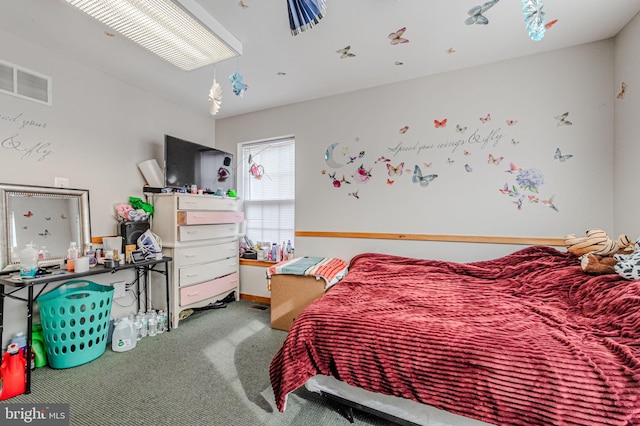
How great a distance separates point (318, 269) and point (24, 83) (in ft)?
9.08

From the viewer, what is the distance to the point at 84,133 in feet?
7.56

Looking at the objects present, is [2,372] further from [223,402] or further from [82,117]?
[82,117]

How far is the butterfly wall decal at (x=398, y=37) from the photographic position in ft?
6.25

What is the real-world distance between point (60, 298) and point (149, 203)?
1.19 metres

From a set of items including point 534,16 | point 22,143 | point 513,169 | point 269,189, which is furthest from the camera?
point 269,189

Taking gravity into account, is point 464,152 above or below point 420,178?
above

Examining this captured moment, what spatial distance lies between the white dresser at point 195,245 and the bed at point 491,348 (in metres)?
1.70

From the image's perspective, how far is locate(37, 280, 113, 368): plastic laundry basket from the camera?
71.1 inches

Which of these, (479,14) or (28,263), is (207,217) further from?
(479,14)

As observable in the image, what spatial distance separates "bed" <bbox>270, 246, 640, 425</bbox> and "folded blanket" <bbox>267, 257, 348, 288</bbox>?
546mm

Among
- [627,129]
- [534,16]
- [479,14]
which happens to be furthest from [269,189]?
[627,129]

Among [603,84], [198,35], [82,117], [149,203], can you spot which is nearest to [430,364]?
[198,35]

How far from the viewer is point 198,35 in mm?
1795

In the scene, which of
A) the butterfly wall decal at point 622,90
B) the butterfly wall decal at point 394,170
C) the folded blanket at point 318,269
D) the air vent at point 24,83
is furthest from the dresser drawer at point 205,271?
the butterfly wall decal at point 622,90
